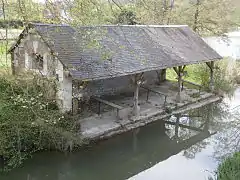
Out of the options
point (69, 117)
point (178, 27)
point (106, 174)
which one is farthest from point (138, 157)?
point (178, 27)

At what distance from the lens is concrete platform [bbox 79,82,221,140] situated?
38.6 ft

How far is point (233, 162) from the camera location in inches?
292

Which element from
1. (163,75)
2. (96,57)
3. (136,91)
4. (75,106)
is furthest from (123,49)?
(163,75)

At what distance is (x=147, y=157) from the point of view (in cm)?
1130

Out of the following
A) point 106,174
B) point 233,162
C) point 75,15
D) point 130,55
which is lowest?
point 106,174

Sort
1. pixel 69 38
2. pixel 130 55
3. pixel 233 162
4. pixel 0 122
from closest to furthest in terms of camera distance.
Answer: pixel 233 162
pixel 0 122
pixel 69 38
pixel 130 55

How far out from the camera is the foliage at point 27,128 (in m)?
9.16

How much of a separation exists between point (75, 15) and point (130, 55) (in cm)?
689

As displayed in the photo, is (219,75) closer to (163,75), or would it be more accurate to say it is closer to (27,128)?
(163,75)

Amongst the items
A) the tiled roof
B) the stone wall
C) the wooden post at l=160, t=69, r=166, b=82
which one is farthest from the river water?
the wooden post at l=160, t=69, r=166, b=82

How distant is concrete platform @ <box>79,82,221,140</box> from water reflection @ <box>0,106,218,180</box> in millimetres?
338

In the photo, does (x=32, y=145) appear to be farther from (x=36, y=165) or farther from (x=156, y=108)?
(x=156, y=108)

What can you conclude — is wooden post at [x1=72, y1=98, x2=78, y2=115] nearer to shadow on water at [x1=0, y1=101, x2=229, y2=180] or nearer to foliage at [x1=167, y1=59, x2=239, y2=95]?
shadow on water at [x1=0, y1=101, x2=229, y2=180]

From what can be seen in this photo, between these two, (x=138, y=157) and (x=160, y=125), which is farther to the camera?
(x=160, y=125)
